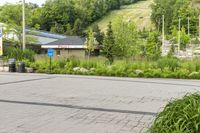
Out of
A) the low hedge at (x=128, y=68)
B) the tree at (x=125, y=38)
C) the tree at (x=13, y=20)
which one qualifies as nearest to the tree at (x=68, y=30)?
the tree at (x=125, y=38)

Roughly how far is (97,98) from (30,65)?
15.7 meters

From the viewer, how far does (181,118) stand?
144 inches

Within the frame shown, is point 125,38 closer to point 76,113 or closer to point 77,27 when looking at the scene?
point 76,113

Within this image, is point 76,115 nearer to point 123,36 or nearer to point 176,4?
point 123,36

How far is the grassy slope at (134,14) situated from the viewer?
125819 mm

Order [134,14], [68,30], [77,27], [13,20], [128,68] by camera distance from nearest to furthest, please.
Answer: [128,68]
[13,20]
[68,30]
[77,27]
[134,14]

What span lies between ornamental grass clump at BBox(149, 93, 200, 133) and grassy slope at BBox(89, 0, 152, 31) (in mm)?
118395

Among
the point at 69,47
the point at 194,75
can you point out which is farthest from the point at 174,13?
the point at 194,75

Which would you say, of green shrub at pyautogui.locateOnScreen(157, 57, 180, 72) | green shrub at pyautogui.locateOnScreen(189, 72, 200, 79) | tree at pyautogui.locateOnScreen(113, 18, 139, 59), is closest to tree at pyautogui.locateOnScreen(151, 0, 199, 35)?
tree at pyautogui.locateOnScreen(113, 18, 139, 59)

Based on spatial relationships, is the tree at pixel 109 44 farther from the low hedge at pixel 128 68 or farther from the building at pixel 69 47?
the low hedge at pixel 128 68

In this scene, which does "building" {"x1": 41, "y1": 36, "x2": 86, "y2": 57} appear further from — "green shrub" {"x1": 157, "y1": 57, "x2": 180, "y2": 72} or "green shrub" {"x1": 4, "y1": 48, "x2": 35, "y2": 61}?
"green shrub" {"x1": 157, "y1": 57, "x2": 180, "y2": 72}

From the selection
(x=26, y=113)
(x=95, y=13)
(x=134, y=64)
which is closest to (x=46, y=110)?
(x=26, y=113)

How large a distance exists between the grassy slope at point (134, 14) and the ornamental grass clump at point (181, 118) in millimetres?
118395

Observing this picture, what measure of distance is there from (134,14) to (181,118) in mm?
135422
